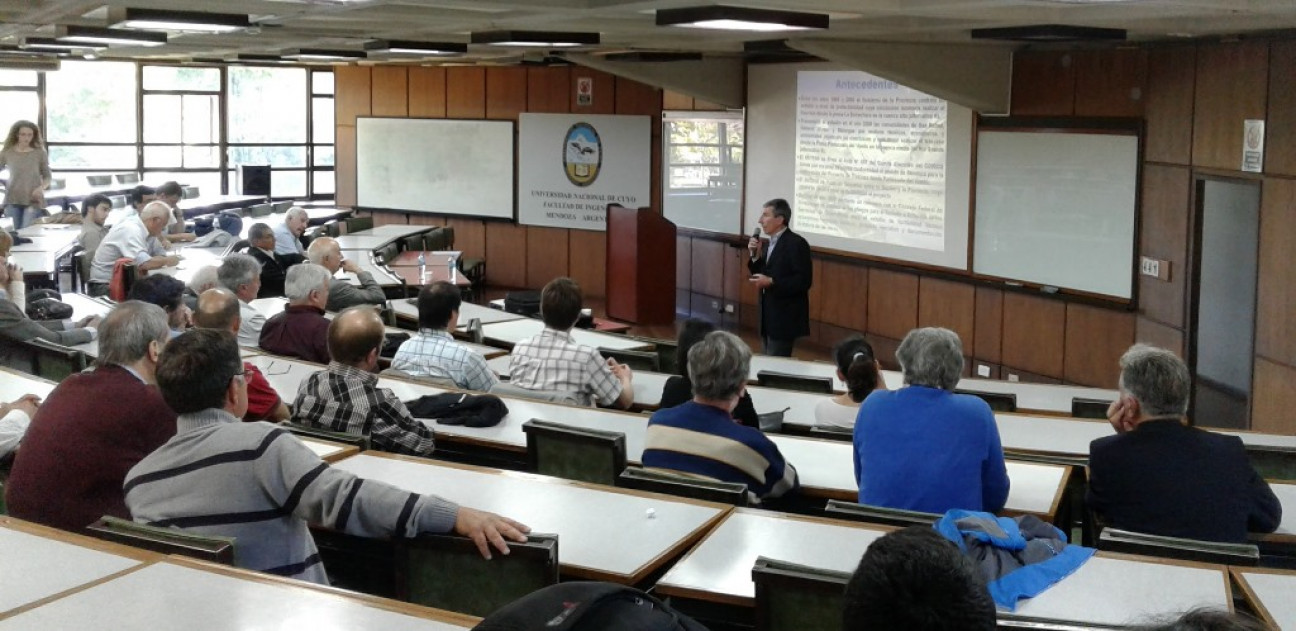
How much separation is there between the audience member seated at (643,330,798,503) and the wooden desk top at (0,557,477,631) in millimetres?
1432

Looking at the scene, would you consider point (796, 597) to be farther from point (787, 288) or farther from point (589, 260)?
point (589, 260)

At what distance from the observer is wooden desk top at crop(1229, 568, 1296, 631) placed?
2749 millimetres

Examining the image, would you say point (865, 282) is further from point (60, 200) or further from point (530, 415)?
point (60, 200)

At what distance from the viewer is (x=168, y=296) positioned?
5.94 metres

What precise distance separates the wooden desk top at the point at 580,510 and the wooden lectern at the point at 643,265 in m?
8.36

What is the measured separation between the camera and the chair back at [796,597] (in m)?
2.69

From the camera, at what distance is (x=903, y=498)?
3.80m

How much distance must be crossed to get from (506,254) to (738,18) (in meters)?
10.2

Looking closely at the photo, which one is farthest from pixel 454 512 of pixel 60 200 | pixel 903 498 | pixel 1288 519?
pixel 60 200

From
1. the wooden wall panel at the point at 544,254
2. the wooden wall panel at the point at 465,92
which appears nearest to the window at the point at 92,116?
the wooden wall panel at the point at 465,92

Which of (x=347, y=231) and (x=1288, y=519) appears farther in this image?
(x=347, y=231)

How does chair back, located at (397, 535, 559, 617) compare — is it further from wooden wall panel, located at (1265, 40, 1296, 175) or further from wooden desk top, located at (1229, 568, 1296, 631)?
wooden wall panel, located at (1265, 40, 1296, 175)

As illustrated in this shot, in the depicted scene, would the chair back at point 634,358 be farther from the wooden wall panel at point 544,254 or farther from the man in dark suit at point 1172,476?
the wooden wall panel at point 544,254

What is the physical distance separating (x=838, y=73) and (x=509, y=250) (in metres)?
5.69
